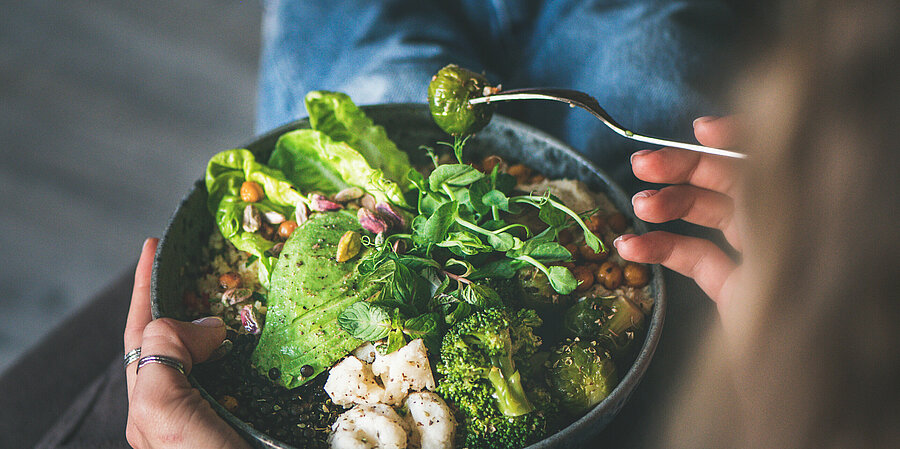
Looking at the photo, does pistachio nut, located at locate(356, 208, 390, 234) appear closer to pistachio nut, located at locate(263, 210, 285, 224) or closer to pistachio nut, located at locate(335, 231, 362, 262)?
pistachio nut, located at locate(335, 231, 362, 262)

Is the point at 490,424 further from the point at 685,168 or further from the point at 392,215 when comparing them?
the point at 685,168

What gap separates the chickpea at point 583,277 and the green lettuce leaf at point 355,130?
0.33 m

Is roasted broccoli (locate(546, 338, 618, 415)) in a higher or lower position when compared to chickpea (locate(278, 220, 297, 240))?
lower

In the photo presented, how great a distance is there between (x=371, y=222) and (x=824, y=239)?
0.64 m

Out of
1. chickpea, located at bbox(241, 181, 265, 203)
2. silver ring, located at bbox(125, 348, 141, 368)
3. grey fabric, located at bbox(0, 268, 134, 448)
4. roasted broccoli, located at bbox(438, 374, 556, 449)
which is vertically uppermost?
chickpea, located at bbox(241, 181, 265, 203)

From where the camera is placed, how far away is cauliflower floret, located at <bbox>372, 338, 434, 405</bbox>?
779 millimetres

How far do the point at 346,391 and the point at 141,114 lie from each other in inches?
79.1

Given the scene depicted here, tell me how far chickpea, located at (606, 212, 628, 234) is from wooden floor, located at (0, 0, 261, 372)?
1.68 metres

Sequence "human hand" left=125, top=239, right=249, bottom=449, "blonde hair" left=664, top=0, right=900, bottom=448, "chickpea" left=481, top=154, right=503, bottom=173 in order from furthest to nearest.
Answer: "chickpea" left=481, top=154, right=503, bottom=173 < "human hand" left=125, top=239, right=249, bottom=449 < "blonde hair" left=664, top=0, right=900, bottom=448

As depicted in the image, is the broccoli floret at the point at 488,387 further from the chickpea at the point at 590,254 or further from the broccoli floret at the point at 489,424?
the chickpea at the point at 590,254

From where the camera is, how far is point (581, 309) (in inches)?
34.1

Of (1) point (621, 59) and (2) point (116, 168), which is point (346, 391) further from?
(2) point (116, 168)

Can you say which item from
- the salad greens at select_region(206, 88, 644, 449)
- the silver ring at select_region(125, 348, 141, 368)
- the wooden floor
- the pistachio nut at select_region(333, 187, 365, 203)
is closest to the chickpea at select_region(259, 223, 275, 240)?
the salad greens at select_region(206, 88, 644, 449)

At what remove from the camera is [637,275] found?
93 centimetres
